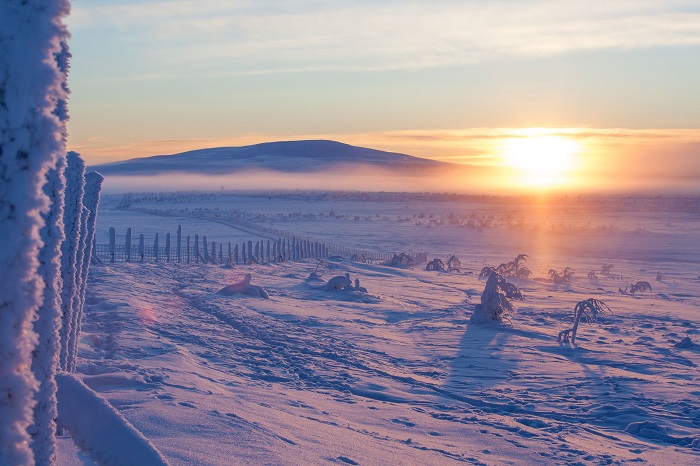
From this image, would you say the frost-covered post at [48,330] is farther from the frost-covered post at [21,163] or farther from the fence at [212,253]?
the fence at [212,253]

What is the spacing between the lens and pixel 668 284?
22.8 m

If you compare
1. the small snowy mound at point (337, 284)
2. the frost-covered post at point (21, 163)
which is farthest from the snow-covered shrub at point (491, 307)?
the frost-covered post at point (21, 163)

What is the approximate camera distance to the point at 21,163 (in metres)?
1.79

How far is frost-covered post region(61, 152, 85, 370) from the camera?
4516 millimetres

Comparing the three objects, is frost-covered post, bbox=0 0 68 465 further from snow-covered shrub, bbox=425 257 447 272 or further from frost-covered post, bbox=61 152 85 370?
snow-covered shrub, bbox=425 257 447 272

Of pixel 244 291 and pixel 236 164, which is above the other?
pixel 236 164

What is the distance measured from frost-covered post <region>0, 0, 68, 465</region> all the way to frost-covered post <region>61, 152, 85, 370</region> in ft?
9.13

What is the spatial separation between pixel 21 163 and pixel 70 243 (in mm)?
3152

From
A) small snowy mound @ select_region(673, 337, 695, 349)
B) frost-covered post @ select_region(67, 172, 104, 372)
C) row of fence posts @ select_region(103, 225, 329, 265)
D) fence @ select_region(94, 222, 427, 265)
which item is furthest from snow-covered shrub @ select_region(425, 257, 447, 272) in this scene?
frost-covered post @ select_region(67, 172, 104, 372)

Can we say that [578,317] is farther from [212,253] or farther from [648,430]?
[212,253]

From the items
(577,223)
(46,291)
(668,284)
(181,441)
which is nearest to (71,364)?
(181,441)

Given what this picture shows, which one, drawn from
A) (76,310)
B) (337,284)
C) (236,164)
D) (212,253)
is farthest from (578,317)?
(236,164)

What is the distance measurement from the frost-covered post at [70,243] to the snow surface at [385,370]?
117cm

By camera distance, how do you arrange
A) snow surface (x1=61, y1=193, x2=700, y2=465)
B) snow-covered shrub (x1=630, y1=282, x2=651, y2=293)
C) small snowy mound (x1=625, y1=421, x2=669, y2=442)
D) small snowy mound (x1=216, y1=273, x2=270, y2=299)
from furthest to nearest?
snow-covered shrub (x1=630, y1=282, x2=651, y2=293) < small snowy mound (x1=216, y1=273, x2=270, y2=299) < small snowy mound (x1=625, y1=421, x2=669, y2=442) < snow surface (x1=61, y1=193, x2=700, y2=465)
